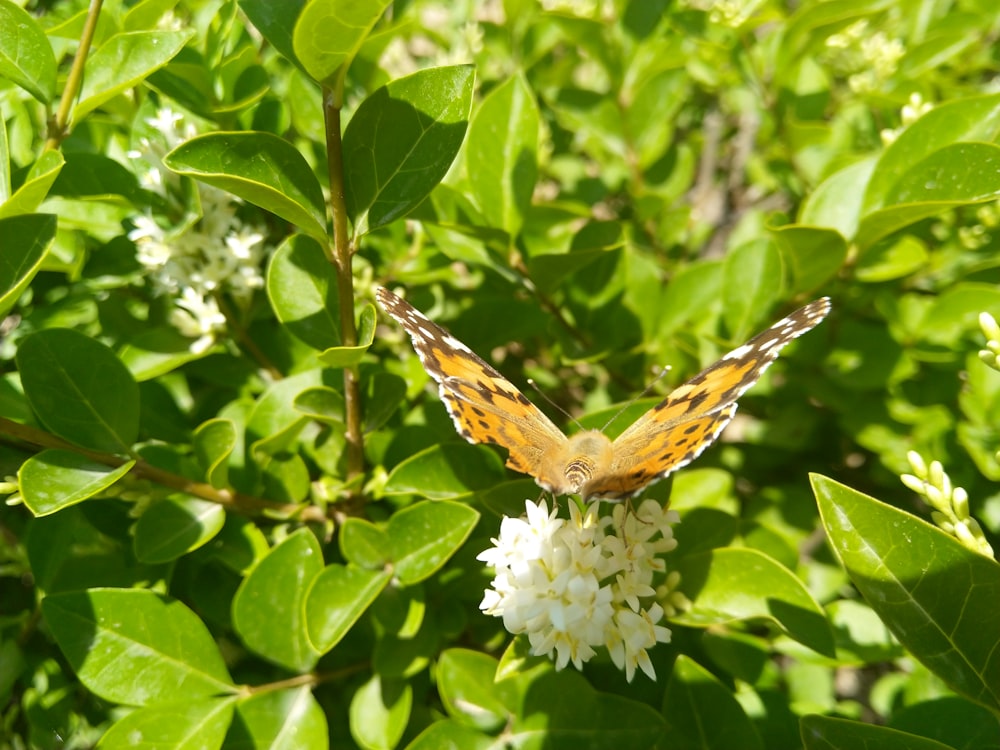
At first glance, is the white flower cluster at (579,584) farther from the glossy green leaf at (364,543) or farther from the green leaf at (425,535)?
the glossy green leaf at (364,543)

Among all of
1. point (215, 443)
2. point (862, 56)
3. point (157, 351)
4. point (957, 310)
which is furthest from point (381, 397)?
point (862, 56)

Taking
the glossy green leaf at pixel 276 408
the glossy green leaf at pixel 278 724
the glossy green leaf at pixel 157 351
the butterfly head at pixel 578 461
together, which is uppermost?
the glossy green leaf at pixel 157 351

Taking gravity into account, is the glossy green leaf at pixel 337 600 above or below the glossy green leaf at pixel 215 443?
below

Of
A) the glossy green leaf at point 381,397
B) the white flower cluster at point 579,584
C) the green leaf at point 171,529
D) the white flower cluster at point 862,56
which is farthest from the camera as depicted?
the white flower cluster at point 862,56

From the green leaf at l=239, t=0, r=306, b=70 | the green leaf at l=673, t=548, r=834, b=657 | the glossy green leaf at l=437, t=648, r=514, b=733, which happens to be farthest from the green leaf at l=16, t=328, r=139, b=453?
the green leaf at l=673, t=548, r=834, b=657

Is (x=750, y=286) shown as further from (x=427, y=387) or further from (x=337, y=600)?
(x=337, y=600)

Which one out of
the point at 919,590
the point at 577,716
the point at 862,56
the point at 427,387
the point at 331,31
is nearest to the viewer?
the point at 331,31

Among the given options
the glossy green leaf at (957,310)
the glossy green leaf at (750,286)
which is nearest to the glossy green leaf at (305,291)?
the glossy green leaf at (750,286)
